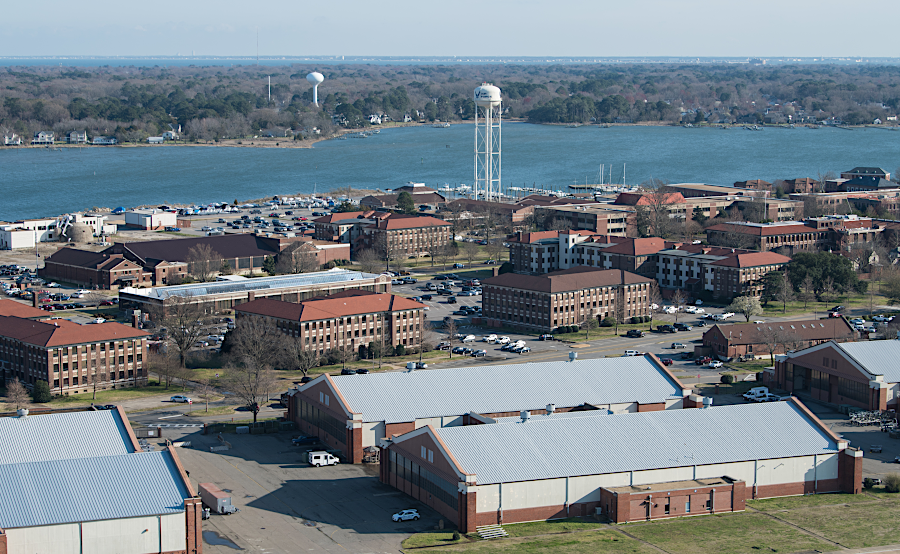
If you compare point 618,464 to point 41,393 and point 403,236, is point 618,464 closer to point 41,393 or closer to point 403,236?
point 41,393

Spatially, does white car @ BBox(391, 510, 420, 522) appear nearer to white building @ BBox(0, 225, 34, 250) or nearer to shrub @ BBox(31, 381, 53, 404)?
shrub @ BBox(31, 381, 53, 404)

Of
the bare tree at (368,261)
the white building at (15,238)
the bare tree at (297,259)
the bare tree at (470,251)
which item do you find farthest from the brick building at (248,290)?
the white building at (15,238)

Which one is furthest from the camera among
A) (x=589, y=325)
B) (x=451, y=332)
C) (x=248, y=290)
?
(x=248, y=290)

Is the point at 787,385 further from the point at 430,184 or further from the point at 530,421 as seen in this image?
the point at 430,184

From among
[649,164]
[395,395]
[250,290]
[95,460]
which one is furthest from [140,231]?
[649,164]

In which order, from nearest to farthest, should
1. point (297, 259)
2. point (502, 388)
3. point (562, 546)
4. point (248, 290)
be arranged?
1. point (562, 546)
2. point (502, 388)
3. point (248, 290)
4. point (297, 259)

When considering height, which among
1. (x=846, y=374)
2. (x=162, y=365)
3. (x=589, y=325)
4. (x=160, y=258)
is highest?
(x=846, y=374)

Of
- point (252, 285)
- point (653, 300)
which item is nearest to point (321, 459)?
point (252, 285)
